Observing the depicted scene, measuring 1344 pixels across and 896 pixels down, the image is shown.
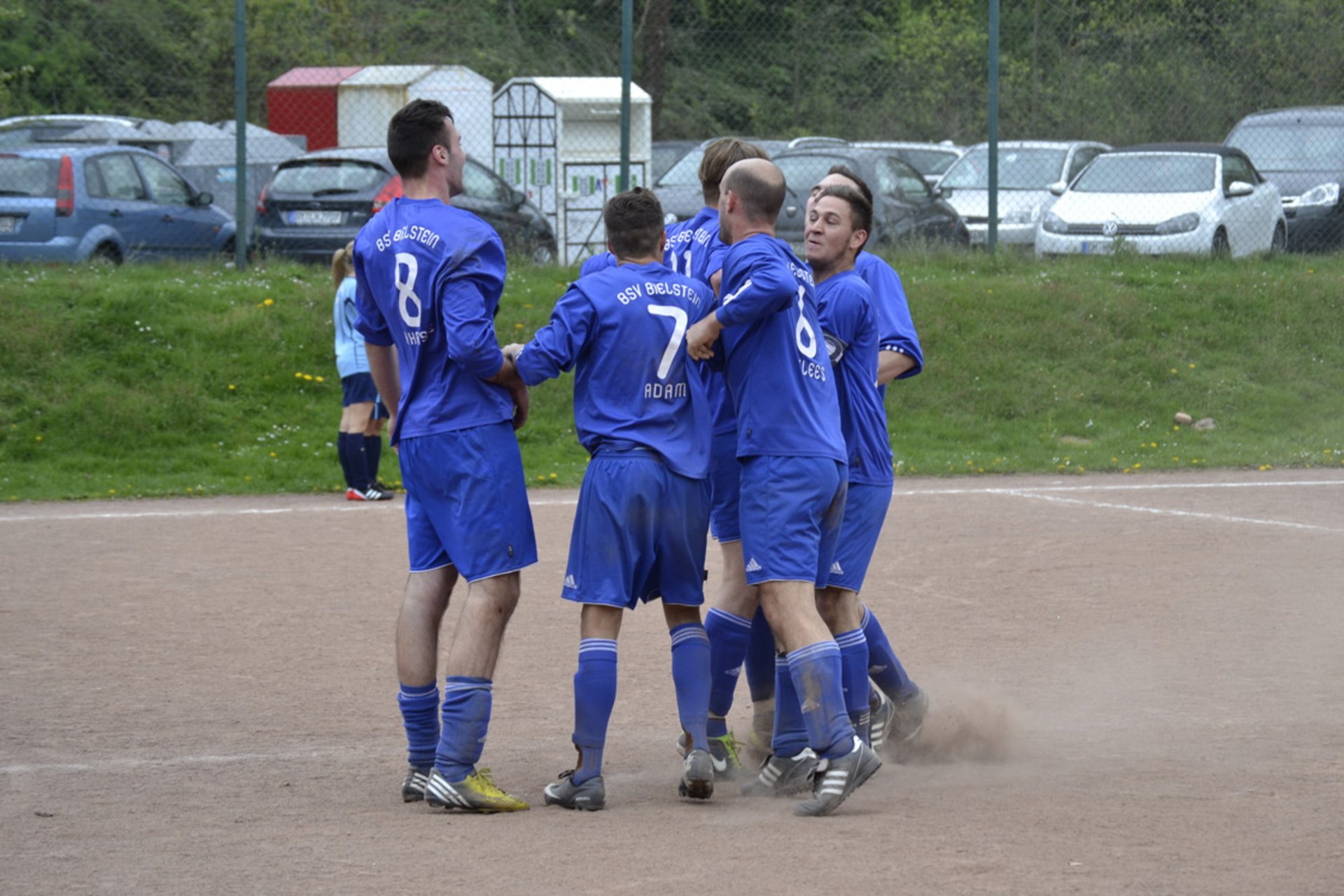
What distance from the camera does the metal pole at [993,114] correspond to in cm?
1647

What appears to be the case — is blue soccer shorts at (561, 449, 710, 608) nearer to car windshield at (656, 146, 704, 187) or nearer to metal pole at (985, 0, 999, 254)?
metal pole at (985, 0, 999, 254)

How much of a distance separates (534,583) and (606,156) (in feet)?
42.5

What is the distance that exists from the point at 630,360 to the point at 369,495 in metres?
6.96

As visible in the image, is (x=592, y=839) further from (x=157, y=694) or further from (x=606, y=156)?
(x=606, y=156)

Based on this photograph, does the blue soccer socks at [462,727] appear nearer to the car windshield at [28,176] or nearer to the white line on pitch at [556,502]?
the white line on pitch at [556,502]

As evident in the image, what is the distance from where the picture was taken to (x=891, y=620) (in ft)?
25.5

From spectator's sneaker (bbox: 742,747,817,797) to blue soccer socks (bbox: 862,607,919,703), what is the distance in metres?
0.62

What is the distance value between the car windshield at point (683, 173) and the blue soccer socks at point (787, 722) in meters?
15.5

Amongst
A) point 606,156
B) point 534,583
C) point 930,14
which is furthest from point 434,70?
point 534,583

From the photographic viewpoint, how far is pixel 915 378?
Result: 48.2 ft

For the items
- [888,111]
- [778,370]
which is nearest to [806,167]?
[888,111]

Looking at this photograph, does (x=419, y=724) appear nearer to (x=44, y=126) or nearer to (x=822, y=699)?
(x=822, y=699)

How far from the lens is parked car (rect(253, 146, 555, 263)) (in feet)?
55.9

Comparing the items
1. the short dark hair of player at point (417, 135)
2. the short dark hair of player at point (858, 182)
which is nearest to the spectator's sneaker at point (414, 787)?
the short dark hair of player at point (417, 135)
